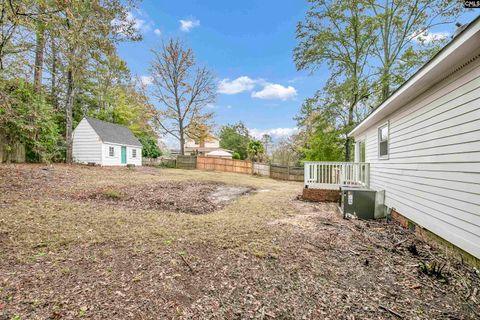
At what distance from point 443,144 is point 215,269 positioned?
12.7 ft

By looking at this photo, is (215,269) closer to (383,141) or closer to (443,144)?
(443,144)

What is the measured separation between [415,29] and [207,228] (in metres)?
14.1

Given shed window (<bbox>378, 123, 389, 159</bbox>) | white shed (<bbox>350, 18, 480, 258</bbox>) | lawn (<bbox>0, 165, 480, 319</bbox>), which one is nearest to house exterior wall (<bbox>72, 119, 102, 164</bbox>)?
lawn (<bbox>0, 165, 480, 319</bbox>)

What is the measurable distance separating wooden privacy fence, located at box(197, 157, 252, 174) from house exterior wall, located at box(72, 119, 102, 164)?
8073 mm

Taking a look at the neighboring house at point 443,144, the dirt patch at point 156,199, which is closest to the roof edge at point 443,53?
the neighboring house at point 443,144

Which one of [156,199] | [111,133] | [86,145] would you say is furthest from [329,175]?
[111,133]

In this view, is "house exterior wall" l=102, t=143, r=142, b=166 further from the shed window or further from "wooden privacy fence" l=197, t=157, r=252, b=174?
the shed window

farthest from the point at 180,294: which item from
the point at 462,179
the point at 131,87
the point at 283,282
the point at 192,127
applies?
the point at 131,87

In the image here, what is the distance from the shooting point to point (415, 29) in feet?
37.4

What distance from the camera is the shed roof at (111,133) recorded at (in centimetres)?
1623

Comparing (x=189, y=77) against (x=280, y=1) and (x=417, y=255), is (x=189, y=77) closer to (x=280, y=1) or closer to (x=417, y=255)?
(x=280, y=1)

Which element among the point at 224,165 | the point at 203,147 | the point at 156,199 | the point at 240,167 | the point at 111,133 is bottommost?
the point at 156,199

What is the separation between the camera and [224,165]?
2052 cm

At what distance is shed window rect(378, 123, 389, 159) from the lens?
642 centimetres
